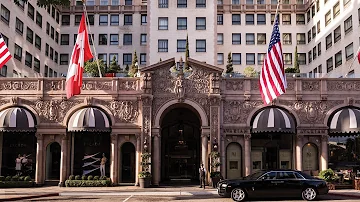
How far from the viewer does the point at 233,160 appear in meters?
35.6

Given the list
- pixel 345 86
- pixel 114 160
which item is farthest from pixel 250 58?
pixel 114 160

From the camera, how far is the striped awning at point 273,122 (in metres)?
34.0

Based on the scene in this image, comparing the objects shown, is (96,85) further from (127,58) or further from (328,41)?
(328,41)

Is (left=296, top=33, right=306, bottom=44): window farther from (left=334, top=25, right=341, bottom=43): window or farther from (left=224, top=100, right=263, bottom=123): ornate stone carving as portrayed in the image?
(left=224, top=100, right=263, bottom=123): ornate stone carving

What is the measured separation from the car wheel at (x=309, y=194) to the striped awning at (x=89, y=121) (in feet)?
56.1

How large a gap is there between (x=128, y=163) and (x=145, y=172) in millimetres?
2619

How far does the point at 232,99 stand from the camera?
3550 cm

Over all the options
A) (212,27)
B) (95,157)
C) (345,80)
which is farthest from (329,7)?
(95,157)

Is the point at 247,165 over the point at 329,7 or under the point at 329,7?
under

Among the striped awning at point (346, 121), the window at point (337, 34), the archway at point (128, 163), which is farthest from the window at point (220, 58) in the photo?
the archway at point (128, 163)

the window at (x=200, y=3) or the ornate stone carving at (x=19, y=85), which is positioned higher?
the window at (x=200, y=3)

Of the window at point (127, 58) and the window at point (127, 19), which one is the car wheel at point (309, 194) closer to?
the window at point (127, 58)

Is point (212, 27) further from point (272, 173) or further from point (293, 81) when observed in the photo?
point (272, 173)

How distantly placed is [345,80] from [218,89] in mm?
10139
